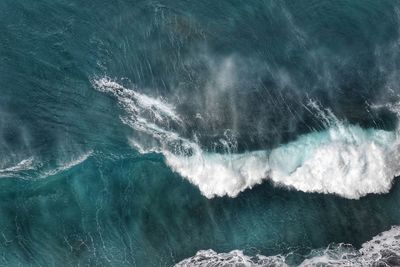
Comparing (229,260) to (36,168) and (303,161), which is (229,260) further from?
(36,168)

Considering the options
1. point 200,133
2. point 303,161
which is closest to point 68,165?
point 200,133

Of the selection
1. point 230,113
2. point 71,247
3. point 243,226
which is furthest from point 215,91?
point 71,247

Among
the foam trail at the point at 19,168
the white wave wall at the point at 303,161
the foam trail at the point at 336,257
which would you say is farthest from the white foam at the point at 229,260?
the foam trail at the point at 19,168

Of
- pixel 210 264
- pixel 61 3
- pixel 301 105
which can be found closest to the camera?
pixel 210 264

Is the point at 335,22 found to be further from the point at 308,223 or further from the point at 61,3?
the point at 61,3

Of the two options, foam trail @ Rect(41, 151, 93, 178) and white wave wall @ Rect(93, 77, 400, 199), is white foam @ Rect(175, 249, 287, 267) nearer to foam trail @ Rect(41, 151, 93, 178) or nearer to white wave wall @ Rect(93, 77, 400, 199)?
white wave wall @ Rect(93, 77, 400, 199)
